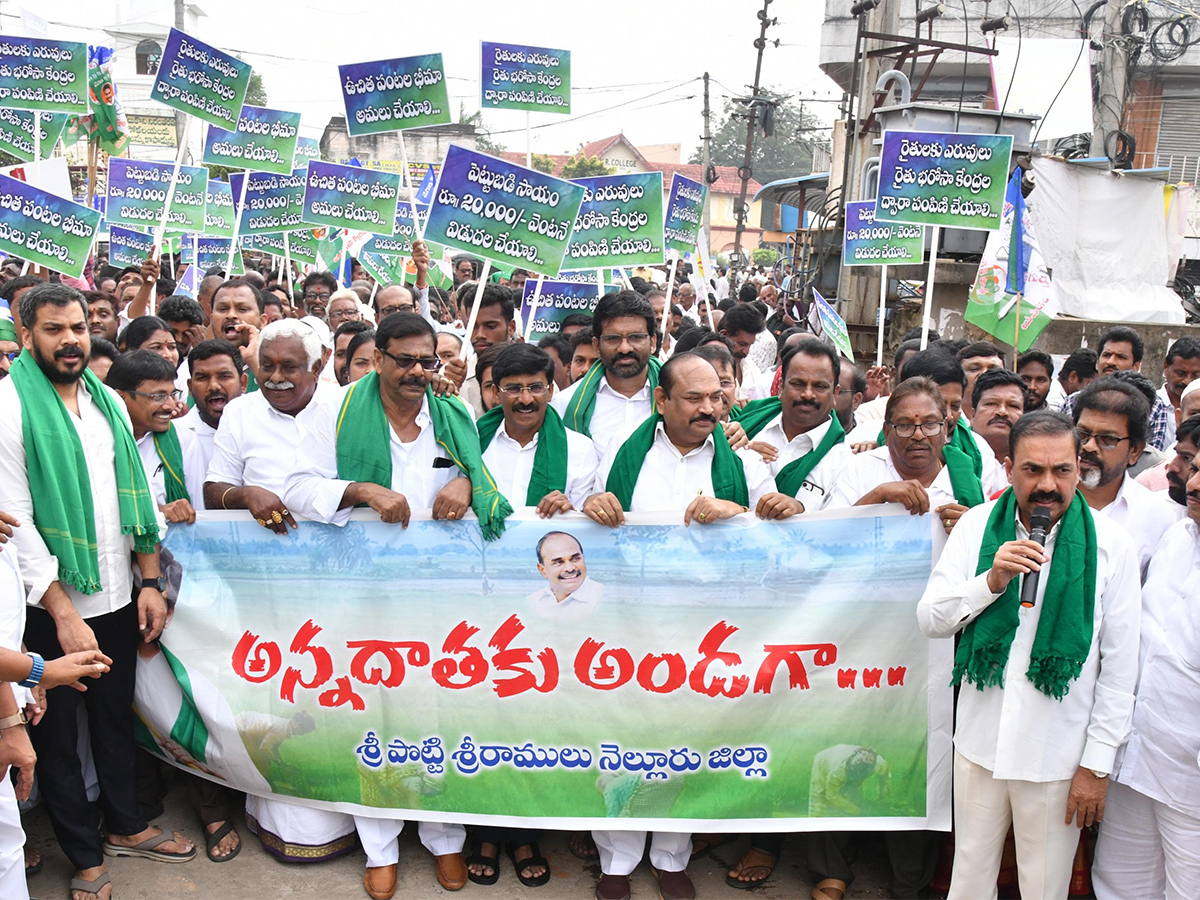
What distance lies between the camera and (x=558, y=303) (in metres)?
6.62

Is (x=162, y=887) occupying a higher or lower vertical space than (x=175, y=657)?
lower

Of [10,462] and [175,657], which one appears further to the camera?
[175,657]

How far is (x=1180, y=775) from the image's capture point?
9.90ft

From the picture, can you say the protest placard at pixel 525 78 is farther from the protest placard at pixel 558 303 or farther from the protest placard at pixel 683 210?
the protest placard at pixel 558 303

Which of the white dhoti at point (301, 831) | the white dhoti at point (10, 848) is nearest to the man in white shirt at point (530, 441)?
the white dhoti at point (301, 831)

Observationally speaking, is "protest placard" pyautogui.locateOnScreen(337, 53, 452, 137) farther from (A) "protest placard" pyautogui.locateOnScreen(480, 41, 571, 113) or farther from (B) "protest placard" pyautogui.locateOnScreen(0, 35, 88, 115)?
(B) "protest placard" pyautogui.locateOnScreen(0, 35, 88, 115)

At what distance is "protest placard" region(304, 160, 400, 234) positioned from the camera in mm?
7871

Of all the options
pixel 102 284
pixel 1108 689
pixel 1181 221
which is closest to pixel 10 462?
pixel 1108 689

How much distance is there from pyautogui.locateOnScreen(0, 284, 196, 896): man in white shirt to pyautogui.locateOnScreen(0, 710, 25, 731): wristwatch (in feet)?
1.15

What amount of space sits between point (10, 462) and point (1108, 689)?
3.28 m

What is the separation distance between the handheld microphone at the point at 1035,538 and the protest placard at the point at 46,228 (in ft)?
17.9

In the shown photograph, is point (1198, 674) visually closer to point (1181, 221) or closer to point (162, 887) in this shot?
point (162, 887)

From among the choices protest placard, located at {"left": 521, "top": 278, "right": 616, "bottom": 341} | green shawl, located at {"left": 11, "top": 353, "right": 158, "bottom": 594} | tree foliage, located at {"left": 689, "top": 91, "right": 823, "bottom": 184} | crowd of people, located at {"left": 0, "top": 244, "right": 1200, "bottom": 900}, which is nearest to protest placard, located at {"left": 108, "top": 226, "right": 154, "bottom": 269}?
protest placard, located at {"left": 521, "top": 278, "right": 616, "bottom": 341}

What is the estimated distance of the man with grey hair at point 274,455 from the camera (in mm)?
3750
